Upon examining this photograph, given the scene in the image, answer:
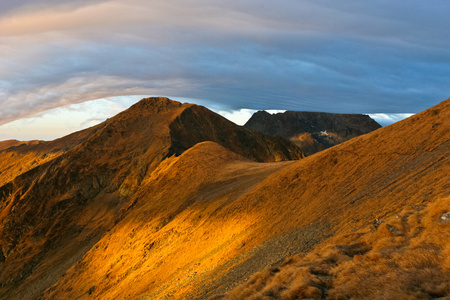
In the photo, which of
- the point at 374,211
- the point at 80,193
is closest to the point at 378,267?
the point at 374,211

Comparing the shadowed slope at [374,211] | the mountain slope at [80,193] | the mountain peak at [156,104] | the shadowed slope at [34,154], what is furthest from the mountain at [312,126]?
the shadowed slope at [374,211]

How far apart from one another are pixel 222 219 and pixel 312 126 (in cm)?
14683

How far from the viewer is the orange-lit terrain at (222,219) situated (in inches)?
403

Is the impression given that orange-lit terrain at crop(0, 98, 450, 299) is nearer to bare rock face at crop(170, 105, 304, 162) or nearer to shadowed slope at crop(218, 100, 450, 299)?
shadowed slope at crop(218, 100, 450, 299)

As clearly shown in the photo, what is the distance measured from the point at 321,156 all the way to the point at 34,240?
3555 cm

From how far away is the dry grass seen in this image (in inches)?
316

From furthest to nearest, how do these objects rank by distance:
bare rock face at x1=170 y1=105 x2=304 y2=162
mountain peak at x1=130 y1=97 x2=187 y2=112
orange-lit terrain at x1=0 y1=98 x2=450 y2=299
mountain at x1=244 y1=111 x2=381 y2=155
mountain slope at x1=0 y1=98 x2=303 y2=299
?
mountain at x1=244 y1=111 x2=381 y2=155 → mountain peak at x1=130 y1=97 x2=187 y2=112 → bare rock face at x1=170 y1=105 x2=304 y2=162 → mountain slope at x1=0 y1=98 x2=303 y2=299 → orange-lit terrain at x1=0 y1=98 x2=450 y2=299

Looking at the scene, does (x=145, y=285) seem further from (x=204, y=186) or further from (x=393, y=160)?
(x=393, y=160)

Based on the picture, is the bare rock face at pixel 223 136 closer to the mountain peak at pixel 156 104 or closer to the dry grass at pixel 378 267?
the mountain peak at pixel 156 104

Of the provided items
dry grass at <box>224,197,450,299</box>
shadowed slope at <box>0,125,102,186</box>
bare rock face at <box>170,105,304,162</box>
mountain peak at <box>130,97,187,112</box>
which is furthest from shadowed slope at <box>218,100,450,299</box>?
shadowed slope at <box>0,125,102,186</box>

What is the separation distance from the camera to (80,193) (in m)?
47.1

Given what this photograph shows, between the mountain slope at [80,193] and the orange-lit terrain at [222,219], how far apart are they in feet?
0.62

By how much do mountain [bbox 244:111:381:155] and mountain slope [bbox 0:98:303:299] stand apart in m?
101

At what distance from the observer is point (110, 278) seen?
2816 cm
